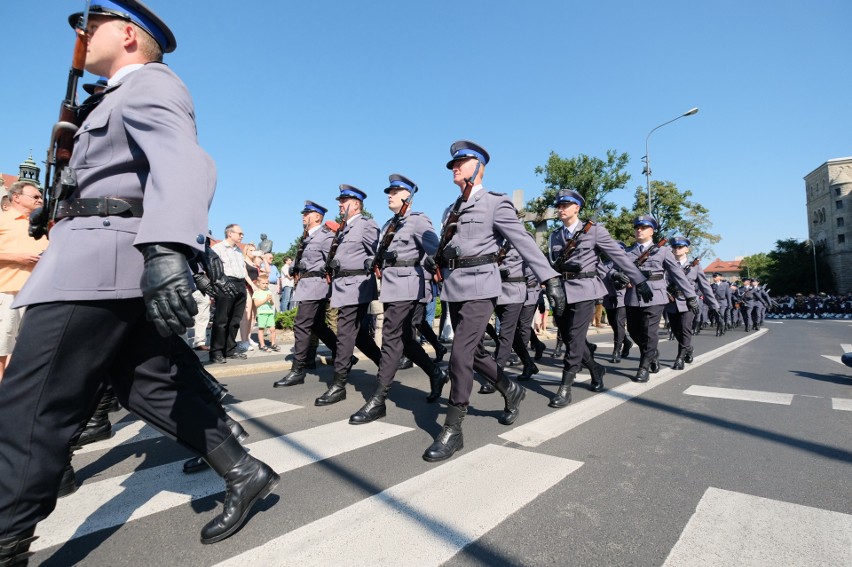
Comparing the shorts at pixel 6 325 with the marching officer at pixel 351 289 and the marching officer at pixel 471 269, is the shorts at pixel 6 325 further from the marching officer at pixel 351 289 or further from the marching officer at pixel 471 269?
the marching officer at pixel 471 269

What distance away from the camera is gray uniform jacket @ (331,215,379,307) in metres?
5.04

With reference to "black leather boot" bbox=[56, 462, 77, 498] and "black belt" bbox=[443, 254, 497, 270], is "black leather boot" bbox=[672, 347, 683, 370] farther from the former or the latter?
"black leather boot" bbox=[56, 462, 77, 498]

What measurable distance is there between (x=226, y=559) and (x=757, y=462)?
310 centimetres

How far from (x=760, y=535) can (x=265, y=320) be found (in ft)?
29.6

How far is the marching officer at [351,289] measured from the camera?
15.9 feet

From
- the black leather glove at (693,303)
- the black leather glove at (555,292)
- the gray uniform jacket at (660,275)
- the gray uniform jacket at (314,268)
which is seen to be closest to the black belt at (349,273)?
the gray uniform jacket at (314,268)

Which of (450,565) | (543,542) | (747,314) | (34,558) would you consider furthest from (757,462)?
(747,314)

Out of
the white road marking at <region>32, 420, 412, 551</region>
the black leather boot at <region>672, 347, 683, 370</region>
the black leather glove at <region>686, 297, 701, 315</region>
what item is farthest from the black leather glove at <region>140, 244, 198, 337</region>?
the black leather boot at <region>672, 347, 683, 370</region>

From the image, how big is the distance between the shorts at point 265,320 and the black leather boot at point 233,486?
795 centimetres

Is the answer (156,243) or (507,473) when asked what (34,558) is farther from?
(507,473)

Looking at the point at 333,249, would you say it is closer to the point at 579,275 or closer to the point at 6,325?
the point at 579,275

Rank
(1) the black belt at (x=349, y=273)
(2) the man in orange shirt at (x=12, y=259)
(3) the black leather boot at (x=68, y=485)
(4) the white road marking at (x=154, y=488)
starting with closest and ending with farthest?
1. (4) the white road marking at (x=154, y=488)
2. (3) the black leather boot at (x=68, y=485)
3. (2) the man in orange shirt at (x=12, y=259)
4. (1) the black belt at (x=349, y=273)

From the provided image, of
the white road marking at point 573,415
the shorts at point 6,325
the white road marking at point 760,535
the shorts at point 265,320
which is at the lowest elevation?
the white road marking at point 573,415

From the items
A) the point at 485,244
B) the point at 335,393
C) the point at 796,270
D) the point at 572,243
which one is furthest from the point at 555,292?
the point at 796,270
